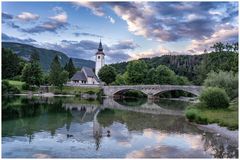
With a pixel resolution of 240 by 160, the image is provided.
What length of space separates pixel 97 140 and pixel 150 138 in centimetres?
358

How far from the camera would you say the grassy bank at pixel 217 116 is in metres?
28.5

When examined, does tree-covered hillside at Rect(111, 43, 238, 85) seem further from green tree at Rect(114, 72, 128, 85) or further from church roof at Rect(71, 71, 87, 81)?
church roof at Rect(71, 71, 87, 81)

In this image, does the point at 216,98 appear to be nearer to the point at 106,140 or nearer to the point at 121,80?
the point at 106,140

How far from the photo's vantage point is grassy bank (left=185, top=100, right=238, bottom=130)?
28.5m

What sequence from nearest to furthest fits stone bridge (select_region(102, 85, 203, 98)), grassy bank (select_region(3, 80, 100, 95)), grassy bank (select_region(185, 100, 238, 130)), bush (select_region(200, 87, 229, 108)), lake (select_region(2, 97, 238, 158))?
lake (select_region(2, 97, 238, 158))
grassy bank (select_region(185, 100, 238, 130))
bush (select_region(200, 87, 229, 108))
stone bridge (select_region(102, 85, 203, 98))
grassy bank (select_region(3, 80, 100, 95))

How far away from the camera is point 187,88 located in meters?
65.7

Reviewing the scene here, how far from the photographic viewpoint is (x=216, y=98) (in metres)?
37.4

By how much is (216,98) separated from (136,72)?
46.8m

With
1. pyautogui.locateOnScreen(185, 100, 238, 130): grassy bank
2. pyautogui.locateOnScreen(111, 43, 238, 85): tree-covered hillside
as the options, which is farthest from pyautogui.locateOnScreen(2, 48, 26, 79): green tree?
pyautogui.locateOnScreen(185, 100, 238, 130): grassy bank

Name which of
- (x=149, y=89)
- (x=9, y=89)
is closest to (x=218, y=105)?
(x=149, y=89)

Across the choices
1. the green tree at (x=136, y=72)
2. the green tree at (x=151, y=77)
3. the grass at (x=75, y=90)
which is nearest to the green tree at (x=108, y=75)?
the green tree at (x=136, y=72)

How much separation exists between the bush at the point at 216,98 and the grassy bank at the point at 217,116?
0.66 m

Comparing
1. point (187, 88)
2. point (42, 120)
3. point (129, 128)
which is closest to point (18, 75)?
point (187, 88)

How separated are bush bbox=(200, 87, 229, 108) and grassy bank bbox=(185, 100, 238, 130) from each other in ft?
2.17
